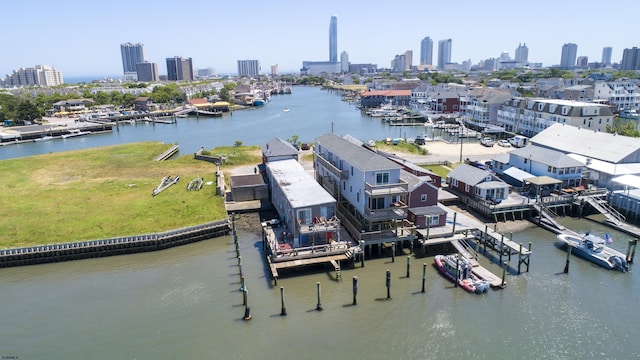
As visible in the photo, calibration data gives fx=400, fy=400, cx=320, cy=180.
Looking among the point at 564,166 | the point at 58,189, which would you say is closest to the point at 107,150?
the point at 58,189

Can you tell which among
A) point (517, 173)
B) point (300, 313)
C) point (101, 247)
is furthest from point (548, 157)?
point (101, 247)

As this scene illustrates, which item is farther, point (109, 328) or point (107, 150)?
point (107, 150)

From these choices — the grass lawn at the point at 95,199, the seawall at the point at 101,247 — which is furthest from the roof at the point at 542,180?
the seawall at the point at 101,247

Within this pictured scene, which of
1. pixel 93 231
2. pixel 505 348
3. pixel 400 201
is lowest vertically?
pixel 505 348

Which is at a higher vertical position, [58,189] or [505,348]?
[58,189]

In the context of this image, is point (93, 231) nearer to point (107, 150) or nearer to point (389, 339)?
point (389, 339)

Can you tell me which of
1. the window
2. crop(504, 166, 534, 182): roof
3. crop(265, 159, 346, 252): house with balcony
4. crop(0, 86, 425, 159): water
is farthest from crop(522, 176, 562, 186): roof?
crop(0, 86, 425, 159): water

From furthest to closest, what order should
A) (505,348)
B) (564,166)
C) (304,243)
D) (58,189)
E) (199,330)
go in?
(58,189) < (564,166) < (304,243) < (199,330) < (505,348)

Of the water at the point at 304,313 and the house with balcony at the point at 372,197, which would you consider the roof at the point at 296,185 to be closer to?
the house with balcony at the point at 372,197
